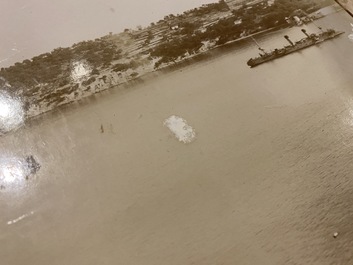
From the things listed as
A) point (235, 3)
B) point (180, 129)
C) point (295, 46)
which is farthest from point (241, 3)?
point (180, 129)

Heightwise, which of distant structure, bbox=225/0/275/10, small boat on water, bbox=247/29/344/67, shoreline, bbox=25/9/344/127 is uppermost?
distant structure, bbox=225/0/275/10

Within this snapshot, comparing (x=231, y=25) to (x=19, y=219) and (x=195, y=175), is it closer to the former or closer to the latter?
(x=195, y=175)

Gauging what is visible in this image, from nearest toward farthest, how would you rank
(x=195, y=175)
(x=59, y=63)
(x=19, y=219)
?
(x=19, y=219) < (x=195, y=175) < (x=59, y=63)

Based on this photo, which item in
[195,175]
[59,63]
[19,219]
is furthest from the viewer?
[59,63]

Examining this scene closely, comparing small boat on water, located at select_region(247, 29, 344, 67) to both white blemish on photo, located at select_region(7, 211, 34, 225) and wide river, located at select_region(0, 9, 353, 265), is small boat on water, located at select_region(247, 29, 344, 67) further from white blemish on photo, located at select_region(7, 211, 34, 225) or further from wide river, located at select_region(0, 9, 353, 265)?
white blemish on photo, located at select_region(7, 211, 34, 225)

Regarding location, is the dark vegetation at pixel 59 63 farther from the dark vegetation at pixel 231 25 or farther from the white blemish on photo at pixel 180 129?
the white blemish on photo at pixel 180 129

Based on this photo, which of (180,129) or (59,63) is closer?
(180,129)

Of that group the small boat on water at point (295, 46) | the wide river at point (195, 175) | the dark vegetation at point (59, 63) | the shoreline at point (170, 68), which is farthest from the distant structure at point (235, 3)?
the dark vegetation at point (59, 63)

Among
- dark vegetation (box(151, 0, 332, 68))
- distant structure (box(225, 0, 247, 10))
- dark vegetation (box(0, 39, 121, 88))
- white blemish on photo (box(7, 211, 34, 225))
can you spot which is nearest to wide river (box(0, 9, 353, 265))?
white blemish on photo (box(7, 211, 34, 225))

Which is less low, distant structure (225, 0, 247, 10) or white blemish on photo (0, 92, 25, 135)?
distant structure (225, 0, 247, 10)
